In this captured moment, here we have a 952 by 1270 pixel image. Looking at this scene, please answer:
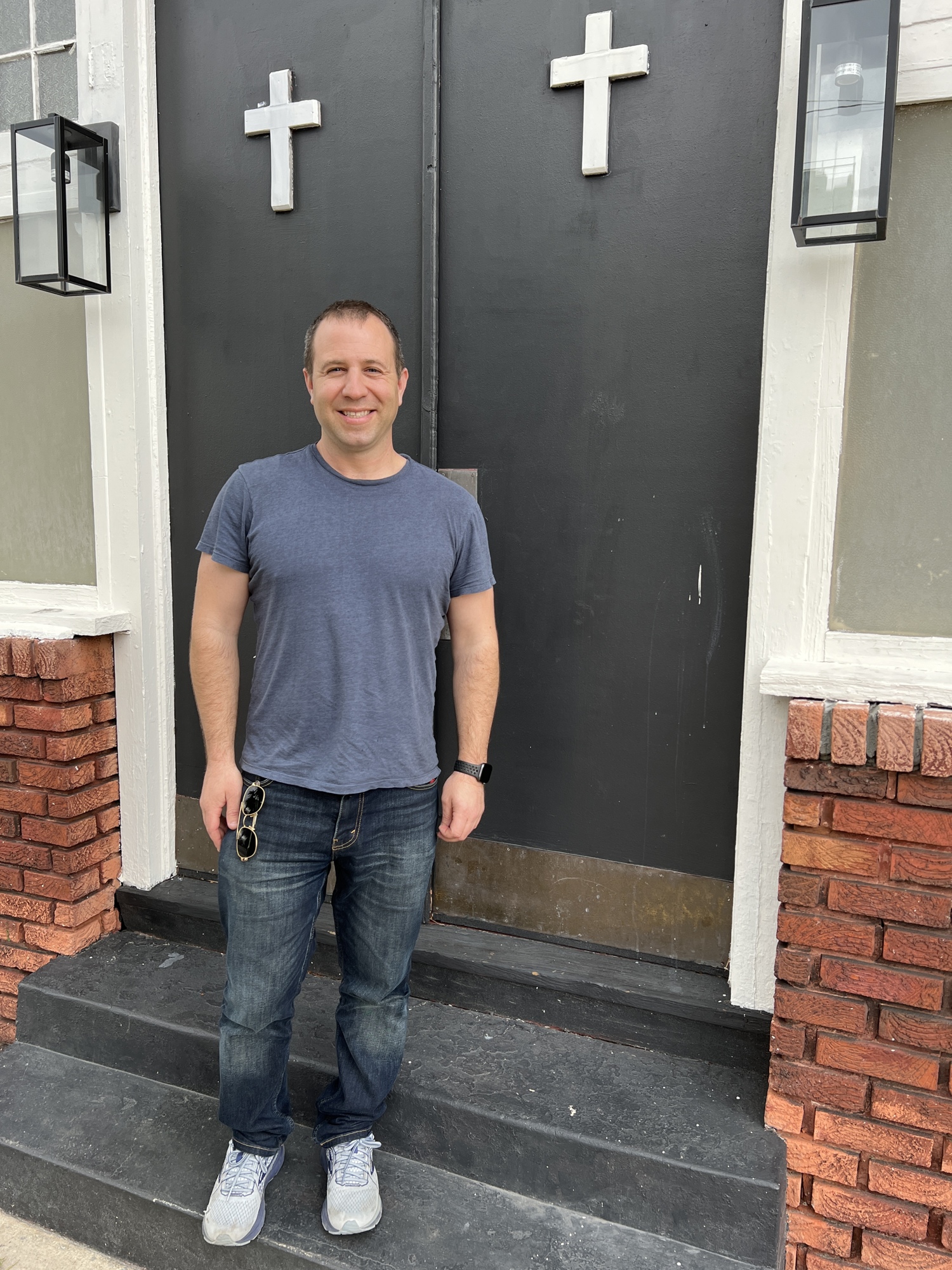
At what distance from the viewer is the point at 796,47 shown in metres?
1.84

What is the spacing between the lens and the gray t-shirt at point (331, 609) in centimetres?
177

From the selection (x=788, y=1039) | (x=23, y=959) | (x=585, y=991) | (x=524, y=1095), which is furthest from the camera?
(x=23, y=959)

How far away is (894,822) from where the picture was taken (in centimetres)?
181

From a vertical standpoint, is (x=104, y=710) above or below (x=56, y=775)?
above

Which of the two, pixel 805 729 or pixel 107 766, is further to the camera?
pixel 107 766

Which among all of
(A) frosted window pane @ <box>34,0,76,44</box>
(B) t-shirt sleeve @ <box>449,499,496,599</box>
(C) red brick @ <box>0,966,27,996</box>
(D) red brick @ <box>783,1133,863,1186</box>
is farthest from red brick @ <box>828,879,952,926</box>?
(A) frosted window pane @ <box>34,0,76,44</box>

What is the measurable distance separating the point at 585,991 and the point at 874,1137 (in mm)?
713

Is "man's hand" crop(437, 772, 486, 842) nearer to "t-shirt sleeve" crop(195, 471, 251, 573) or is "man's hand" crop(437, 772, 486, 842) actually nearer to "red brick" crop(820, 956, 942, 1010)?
"t-shirt sleeve" crop(195, 471, 251, 573)

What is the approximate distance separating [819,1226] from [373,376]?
2152 millimetres

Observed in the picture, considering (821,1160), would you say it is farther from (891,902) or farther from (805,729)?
(805,729)

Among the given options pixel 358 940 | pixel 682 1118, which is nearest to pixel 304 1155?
pixel 358 940

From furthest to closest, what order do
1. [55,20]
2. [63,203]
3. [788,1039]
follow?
[55,20] < [63,203] < [788,1039]

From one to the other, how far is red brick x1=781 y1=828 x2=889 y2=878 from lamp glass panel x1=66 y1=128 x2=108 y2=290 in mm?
2406

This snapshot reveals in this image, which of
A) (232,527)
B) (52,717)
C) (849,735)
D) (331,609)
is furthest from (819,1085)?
(52,717)
